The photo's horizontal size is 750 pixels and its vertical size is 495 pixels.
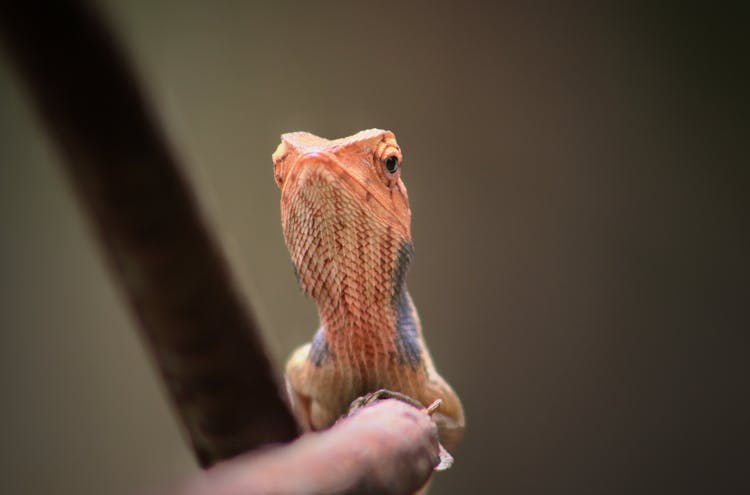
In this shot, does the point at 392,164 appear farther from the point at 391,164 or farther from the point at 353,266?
the point at 353,266

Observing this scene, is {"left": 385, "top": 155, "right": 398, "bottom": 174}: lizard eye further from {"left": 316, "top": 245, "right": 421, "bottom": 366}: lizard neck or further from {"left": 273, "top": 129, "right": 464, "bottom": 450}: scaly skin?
{"left": 316, "top": 245, "right": 421, "bottom": 366}: lizard neck

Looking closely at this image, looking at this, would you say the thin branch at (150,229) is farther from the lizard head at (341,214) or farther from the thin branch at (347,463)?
the lizard head at (341,214)

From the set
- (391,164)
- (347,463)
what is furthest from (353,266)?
(347,463)

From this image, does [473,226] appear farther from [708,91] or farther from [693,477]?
[693,477]

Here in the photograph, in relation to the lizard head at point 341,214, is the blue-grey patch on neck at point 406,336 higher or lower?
lower

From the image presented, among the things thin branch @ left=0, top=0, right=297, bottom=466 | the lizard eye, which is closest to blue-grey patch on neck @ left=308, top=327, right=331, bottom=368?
the lizard eye

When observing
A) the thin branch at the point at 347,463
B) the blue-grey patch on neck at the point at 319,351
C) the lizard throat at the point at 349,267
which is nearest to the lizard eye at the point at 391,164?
the lizard throat at the point at 349,267
